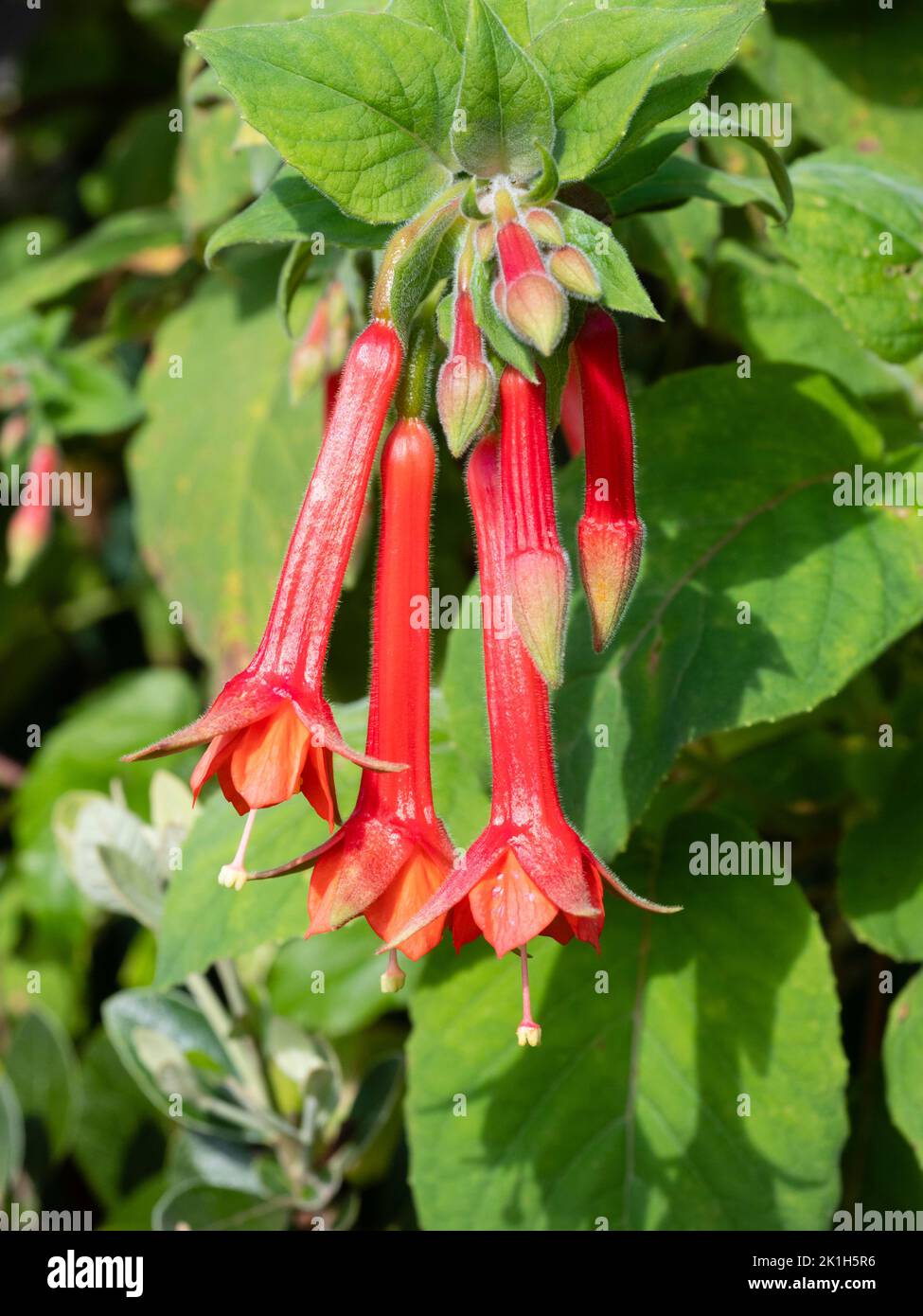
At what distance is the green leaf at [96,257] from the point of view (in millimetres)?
1807

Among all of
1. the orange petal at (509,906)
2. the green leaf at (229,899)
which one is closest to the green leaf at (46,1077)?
the green leaf at (229,899)

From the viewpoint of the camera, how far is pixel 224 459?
1672 millimetres

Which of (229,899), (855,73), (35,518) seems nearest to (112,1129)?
(229,899)

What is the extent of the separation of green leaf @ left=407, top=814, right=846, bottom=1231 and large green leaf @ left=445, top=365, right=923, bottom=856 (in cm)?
26

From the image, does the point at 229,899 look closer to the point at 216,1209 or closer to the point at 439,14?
the point at 216,1209

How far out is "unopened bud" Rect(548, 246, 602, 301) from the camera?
2.54 feet

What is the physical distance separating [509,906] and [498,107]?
0.50 m

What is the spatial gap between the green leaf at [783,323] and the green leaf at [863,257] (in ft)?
0.53

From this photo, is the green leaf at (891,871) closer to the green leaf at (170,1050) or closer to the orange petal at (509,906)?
the orange petal at (509,906)

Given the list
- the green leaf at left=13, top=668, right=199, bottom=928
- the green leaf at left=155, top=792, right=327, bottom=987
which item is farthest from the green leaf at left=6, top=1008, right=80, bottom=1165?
the green leaf at left=155, top=792, right=327, bottom=987

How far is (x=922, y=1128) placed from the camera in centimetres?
113

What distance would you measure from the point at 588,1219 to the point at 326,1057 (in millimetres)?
349

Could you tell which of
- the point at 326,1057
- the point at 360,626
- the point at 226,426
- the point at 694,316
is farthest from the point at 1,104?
the point at 326,1057

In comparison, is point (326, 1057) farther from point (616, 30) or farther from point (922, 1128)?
point (616, 30)
